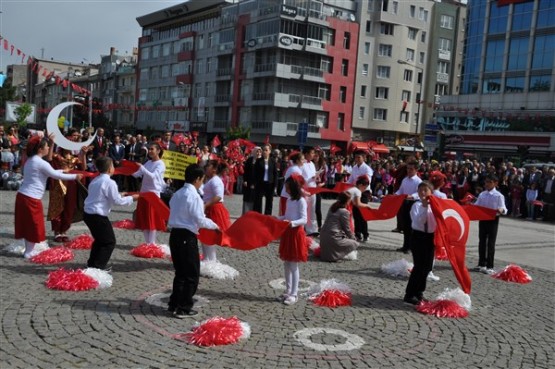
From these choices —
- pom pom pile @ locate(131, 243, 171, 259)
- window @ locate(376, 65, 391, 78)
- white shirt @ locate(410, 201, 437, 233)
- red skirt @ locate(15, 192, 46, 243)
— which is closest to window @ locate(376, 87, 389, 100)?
window @ locate(376, 65, 391, 78)

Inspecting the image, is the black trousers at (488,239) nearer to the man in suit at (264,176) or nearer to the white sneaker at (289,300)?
the white sneaker at (289,300)

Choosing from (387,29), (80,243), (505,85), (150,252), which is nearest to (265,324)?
(150,252)

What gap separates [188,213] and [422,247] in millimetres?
3333

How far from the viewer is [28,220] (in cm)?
875

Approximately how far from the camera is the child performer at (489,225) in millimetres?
10117

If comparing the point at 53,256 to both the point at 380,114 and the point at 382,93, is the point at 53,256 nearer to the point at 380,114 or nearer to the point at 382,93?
the point at 380,114

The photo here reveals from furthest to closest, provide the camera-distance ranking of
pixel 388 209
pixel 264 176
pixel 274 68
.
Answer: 1. pixel 274 68
2. pixel 264 176
3. pixel 388 209

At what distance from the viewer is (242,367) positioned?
203 inches

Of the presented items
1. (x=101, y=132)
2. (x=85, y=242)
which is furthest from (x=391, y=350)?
(x=101, y=132)

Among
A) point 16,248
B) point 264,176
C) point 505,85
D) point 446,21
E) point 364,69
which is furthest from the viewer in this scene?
point 446,21

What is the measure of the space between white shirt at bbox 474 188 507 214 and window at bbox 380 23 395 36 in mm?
55917

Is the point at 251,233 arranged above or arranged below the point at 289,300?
above

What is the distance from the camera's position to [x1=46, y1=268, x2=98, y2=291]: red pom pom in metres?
7.19

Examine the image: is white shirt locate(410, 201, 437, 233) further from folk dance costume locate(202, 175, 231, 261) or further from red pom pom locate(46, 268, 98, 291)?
red pom pom locate(46, 268, 98, 291)
